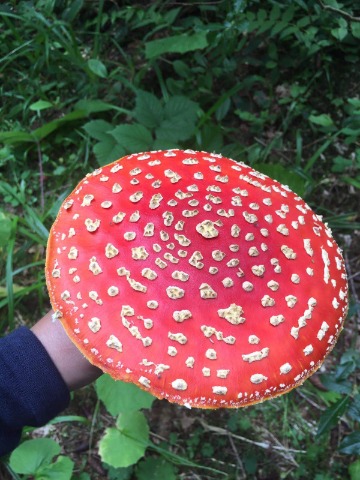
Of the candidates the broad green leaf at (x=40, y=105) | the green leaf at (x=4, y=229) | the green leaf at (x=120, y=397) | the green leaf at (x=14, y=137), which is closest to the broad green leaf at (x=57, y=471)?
the green leaf at (x=120, y=397)

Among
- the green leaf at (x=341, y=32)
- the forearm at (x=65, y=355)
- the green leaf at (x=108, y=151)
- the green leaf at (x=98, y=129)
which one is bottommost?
the forearm at (x=65, y=355)

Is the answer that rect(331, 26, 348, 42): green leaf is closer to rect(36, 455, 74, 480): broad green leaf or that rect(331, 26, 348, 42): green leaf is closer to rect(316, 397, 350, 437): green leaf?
rect(316, 397, 350, 437): green leaf

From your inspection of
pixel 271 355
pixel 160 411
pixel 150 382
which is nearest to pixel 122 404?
pixel 160 411

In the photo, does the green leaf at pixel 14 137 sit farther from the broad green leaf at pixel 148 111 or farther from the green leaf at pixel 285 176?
the green leaf at pixel 285 176

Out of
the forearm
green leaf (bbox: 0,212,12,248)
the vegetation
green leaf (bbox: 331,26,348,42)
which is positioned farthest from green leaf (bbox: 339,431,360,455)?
green leaf (bbox: 0,212,12,248)

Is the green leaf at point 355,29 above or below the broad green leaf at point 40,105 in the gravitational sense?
below

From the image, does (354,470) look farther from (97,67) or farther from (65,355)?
(97,67)

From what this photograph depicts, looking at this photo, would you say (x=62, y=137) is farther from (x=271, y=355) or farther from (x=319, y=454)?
(x=319, y=454)
